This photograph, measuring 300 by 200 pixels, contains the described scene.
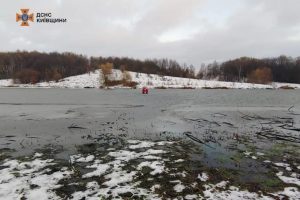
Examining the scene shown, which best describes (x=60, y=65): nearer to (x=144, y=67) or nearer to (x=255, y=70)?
(x=144, y=67)

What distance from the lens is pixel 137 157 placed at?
33.0 feet

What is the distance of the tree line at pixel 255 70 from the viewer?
131625 millimetres

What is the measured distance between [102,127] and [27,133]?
4.48 metres

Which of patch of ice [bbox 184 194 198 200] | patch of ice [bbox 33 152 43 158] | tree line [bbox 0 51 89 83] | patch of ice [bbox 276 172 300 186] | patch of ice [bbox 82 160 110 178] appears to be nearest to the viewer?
patch of ice [bbox 184 194 198 200]

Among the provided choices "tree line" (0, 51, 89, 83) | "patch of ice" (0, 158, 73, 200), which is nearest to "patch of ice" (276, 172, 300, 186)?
"patch of ice" (0, 158, 73, 200)

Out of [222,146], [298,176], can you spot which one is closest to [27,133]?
[222,146]

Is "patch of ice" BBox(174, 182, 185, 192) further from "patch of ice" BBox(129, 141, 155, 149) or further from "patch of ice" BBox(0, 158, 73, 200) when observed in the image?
"patch of ice" BBox(129, 141, 155, 149)

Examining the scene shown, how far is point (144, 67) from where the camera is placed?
16838 centimetres

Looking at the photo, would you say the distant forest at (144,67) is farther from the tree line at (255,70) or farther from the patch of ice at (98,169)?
the patch of ice at (98,169)

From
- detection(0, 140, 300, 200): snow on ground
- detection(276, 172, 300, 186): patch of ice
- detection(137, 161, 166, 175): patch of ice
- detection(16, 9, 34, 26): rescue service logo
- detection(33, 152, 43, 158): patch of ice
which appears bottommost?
detection(33, 152, 43, 158): patch of ice

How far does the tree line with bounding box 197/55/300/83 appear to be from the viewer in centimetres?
13162

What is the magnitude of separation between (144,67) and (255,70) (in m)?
68.3

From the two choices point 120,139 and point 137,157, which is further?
point 120,139

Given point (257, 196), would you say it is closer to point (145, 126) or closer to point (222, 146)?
point (222, 146)
